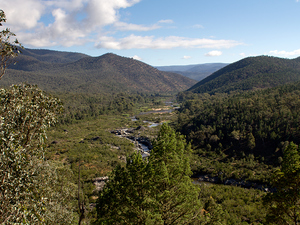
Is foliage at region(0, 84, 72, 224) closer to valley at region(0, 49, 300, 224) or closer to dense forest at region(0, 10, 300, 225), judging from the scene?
dense forest at region(0, 10, 300, 225)

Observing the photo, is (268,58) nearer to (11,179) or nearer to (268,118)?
(268,118)

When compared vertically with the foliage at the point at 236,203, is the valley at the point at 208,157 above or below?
above

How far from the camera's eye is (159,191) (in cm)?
1275

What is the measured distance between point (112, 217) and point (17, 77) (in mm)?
235064

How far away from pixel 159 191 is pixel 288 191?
29.7 ft

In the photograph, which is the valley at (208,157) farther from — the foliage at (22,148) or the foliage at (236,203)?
the foliage at (22,148)

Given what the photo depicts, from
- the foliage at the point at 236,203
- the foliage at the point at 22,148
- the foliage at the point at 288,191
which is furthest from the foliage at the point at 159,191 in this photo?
the foliage at the point at 236,203

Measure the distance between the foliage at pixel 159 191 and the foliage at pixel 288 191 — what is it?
6.06 m

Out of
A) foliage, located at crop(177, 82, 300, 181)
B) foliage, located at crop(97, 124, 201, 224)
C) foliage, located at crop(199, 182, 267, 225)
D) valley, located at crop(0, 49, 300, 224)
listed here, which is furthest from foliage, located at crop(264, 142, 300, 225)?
foliage, located at crop(177, 82, 300, 181)

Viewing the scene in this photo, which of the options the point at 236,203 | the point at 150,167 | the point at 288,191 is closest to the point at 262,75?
the point at 236,203

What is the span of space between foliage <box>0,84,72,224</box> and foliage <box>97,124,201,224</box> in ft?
18.1

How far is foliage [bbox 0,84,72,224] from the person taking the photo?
6102mm

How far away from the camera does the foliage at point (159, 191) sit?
11969 millimetres

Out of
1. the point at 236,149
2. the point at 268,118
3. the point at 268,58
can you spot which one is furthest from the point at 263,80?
the point at 236,149
